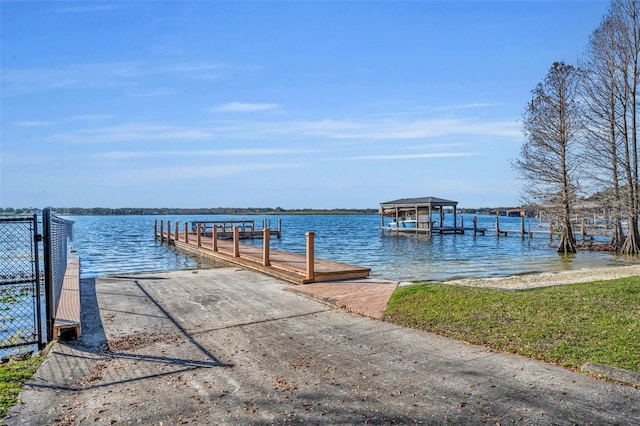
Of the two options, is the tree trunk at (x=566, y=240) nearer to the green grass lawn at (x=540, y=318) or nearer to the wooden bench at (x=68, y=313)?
the green grass lawn at (x=540, y=318)

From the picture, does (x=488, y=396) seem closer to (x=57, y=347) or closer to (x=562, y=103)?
(x=57, y=347)

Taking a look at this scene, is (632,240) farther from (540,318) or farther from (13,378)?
(13,378)

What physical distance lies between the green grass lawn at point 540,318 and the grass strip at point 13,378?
15.6ft

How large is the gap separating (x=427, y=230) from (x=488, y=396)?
42581 millimetres

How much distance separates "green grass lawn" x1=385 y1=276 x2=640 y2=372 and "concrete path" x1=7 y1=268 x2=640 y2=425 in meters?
0.41

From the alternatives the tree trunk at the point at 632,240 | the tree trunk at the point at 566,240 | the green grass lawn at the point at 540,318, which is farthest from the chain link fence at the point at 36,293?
the tree trunk at the point at 632,240

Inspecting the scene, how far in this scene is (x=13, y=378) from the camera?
4820mm

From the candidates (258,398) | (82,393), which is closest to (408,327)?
(258,398)

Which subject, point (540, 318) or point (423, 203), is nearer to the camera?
point (540, 318)

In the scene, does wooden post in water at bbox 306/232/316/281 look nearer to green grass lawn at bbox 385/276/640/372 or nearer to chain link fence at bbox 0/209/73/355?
green grass lawn at bbox 385/276/640/372

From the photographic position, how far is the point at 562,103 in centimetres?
2906

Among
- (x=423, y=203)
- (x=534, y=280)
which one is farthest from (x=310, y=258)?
(x=423, y=203)

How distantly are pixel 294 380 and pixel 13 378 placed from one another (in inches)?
111

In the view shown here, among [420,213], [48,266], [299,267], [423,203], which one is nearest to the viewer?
[48,266]
